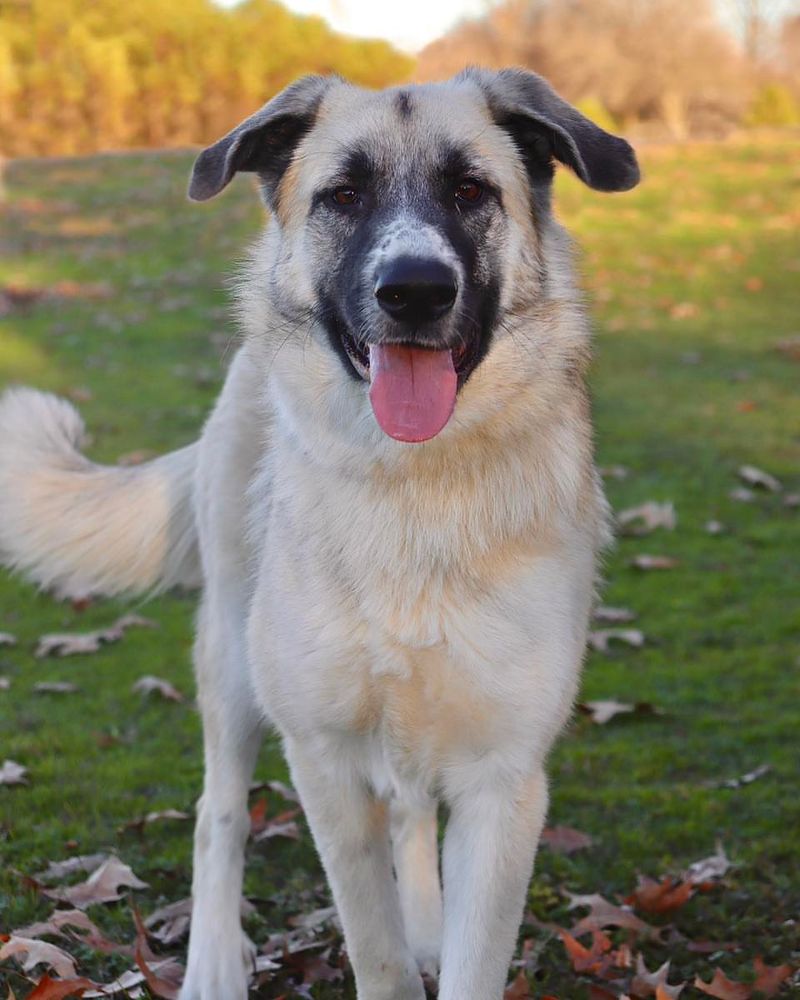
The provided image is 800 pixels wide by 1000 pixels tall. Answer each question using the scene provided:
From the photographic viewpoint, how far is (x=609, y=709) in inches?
207

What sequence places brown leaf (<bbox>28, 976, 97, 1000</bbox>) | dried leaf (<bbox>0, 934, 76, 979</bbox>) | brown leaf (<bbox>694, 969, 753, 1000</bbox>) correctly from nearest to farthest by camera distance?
1. brown leaf (<bbox>28, 976, 97, 1000</bbox>)
2. brown leaf (<bbox>694, 969, 753, 1000</bbox>)
3. dried leaf (<bbox>0, 934, 76, 979</bbox>)

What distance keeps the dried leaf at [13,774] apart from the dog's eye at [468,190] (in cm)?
284

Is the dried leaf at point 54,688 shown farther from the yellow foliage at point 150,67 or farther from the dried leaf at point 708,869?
the yellow foliage at point 150,67

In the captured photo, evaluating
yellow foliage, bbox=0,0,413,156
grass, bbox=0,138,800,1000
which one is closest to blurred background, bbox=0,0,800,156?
yellow foliage, bbox=0,0,413,156

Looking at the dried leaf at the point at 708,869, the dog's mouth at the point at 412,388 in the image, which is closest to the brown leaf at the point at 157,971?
the dried leaf at the point at 708,869

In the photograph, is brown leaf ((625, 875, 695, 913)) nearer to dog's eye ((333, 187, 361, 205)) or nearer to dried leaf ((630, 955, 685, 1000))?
dried leaf ((630, 955, 685, 1000))

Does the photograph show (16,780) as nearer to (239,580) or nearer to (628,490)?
(239,580)

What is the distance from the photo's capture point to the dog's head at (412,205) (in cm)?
274

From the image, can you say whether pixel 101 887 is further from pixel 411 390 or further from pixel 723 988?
pixel 411 390

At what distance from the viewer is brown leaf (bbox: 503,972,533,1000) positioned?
3203mm

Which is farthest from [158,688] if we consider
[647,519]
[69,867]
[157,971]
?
[647,519]

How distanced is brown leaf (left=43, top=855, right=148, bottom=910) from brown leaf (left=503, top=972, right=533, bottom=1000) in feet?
4.03

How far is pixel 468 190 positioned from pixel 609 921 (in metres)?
2.02

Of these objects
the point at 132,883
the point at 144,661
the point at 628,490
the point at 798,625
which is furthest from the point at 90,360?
the point at 132,883
